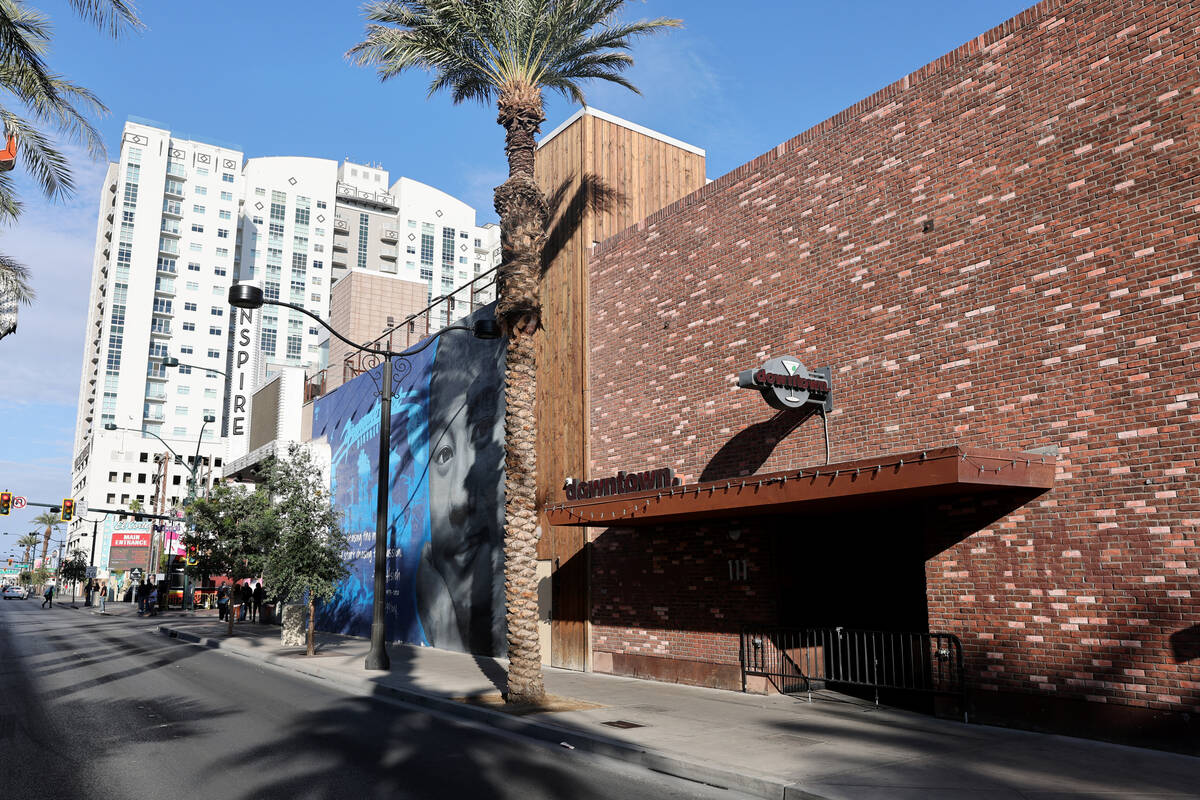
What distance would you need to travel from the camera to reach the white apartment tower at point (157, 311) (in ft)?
345

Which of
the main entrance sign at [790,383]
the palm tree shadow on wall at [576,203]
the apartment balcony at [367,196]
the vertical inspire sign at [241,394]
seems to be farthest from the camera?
the apartment balcony at [367,196]

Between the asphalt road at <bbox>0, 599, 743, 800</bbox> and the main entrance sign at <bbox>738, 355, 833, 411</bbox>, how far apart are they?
595 cm

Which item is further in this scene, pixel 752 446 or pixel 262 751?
pixel 752 446

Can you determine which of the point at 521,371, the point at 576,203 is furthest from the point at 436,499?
the point at 521,371

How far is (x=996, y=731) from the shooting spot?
34.7 feet

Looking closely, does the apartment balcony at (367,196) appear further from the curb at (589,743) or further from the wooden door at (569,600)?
the curb at (589,743)

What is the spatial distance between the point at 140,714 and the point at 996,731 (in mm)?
12430

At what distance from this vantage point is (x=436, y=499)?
1008 inches

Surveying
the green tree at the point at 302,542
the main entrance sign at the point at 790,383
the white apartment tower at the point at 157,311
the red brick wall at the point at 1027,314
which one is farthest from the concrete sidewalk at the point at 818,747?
the white apartment tower at the point at 157,311

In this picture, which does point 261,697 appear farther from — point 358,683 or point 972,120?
point 972,120

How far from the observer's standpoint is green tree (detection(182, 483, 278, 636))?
27.7 meters

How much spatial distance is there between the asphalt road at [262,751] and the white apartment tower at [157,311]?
98830mm

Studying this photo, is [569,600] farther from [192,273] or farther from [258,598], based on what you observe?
[192,273]

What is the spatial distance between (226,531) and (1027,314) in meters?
27.0
